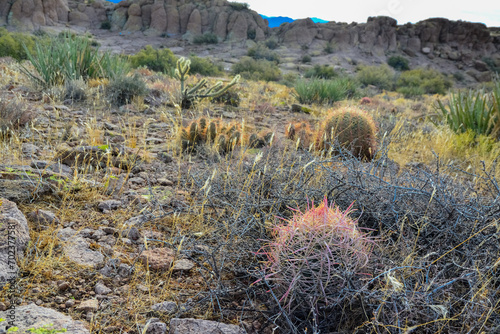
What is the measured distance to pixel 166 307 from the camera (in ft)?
5.52

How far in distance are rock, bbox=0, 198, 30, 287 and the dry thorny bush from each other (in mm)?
881

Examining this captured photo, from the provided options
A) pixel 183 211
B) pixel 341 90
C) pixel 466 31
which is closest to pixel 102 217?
pixel 183 211

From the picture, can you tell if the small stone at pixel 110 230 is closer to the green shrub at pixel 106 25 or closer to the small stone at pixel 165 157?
the small stone at pixel 165 157

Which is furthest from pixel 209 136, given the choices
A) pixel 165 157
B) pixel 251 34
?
pixel 251 34

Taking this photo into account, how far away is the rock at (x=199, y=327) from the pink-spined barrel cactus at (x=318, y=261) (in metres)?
0.27

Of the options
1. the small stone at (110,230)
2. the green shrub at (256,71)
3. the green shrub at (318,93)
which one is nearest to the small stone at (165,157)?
the small stone at (110,230)

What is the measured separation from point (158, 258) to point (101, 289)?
373 millimetres

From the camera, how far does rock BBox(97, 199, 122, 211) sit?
2545 millimetres

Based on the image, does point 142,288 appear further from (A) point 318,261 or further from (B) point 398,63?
→ (B) point 398,63

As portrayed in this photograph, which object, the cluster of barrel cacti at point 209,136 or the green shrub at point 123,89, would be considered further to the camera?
the green shrub at point 123,89

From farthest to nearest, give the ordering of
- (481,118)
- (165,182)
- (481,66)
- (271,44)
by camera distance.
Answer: (481,66) < (271,44) < (481,118) < (165,182)

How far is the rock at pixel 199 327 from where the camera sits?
1521 mm

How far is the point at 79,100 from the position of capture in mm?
5672

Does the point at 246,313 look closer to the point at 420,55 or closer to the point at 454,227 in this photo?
the point at 454,227
